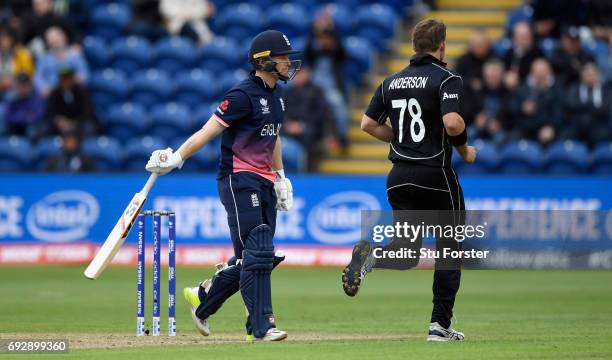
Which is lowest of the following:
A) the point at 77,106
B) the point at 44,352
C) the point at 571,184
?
the point at 44,352

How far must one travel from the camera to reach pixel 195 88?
20.5 metres

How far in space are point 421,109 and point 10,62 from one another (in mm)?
13416

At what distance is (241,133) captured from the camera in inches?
361

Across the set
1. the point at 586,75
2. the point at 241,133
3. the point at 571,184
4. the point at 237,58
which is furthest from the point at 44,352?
the point at 237,58

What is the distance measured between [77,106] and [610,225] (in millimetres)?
8707

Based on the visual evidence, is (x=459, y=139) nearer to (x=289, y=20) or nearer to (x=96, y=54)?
(x=289, y=20)

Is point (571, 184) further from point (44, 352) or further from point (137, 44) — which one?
point (44, 352)

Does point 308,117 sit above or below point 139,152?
above

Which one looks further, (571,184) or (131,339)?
(571,184)

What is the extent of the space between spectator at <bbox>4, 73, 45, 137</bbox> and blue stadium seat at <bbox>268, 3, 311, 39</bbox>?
13.3 feet

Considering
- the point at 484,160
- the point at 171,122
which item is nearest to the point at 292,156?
the point at 171,122

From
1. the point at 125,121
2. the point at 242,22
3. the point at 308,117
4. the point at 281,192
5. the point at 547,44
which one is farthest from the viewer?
the point at 242,22

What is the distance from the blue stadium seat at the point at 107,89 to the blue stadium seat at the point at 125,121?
1.19 feet

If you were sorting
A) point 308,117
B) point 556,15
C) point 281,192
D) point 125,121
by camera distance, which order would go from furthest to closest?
point 125,121
point 556,15
point 308,117
point 281,192
